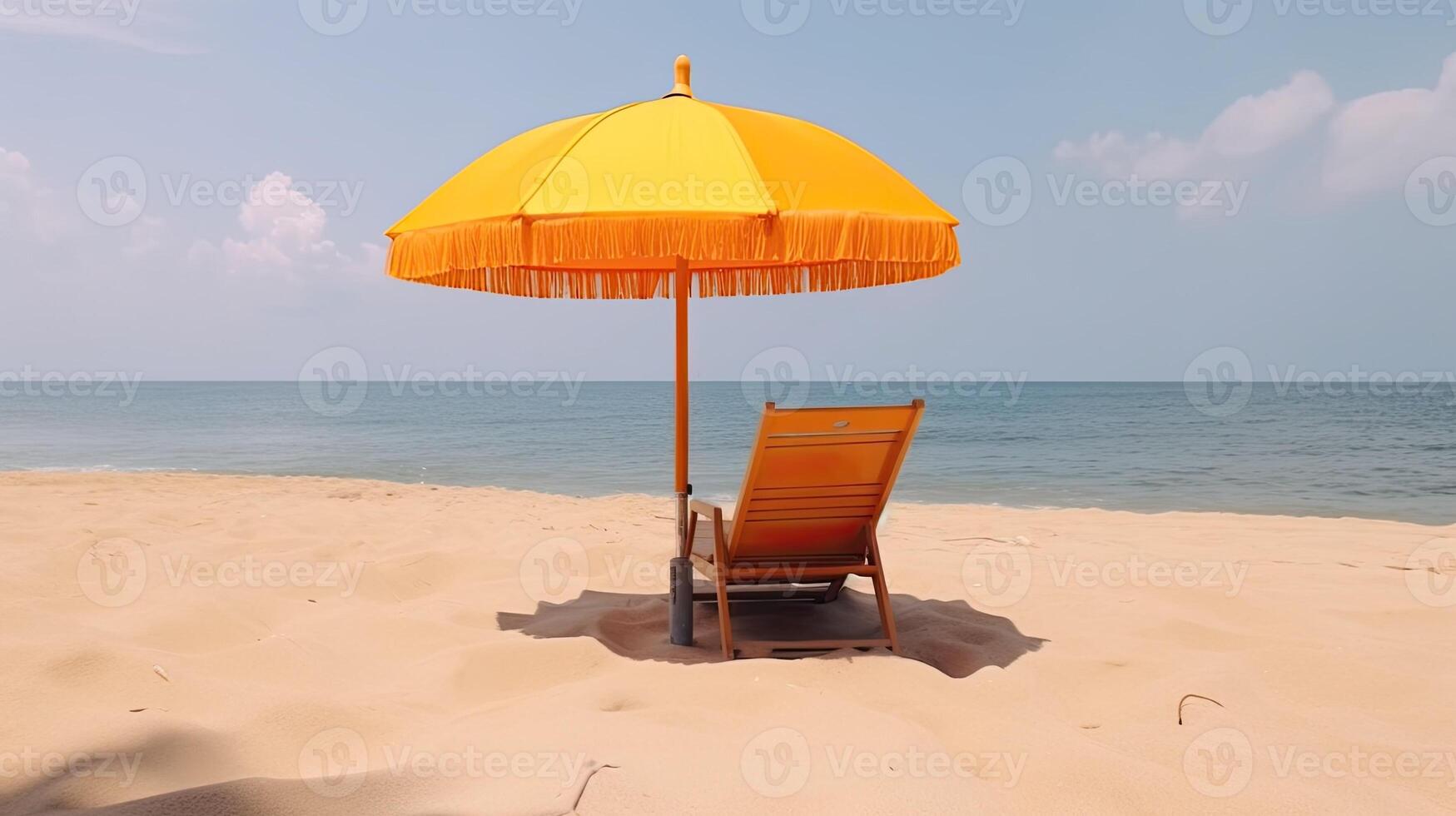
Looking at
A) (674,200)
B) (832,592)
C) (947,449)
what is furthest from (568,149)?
(947,449)

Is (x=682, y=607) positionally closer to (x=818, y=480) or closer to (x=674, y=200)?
(x=818, y=480)

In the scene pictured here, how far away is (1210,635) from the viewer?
12.1ft

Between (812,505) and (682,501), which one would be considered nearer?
(812,505)

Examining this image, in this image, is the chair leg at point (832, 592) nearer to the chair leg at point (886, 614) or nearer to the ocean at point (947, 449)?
the chair leg at point (886, 614)

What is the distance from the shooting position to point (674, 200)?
2.92m

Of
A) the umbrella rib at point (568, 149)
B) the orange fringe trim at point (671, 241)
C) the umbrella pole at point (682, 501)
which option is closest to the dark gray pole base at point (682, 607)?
the umbrella pole at point (682, 501)

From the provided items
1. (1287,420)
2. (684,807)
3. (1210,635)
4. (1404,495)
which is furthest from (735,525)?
(1287,420)

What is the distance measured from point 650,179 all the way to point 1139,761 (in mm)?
2208

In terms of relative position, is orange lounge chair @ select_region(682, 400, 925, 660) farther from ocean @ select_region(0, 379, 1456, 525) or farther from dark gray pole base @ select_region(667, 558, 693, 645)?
ocean @ select_region(0, 379, 1456, 525)

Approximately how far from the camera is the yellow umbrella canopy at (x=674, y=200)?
2.92 m

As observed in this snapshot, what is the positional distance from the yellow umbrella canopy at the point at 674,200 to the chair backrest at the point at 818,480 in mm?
606

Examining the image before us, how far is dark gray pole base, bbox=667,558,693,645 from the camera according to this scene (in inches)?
151

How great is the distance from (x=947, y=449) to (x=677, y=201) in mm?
18863

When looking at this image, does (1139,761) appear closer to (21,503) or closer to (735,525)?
(735,525)
